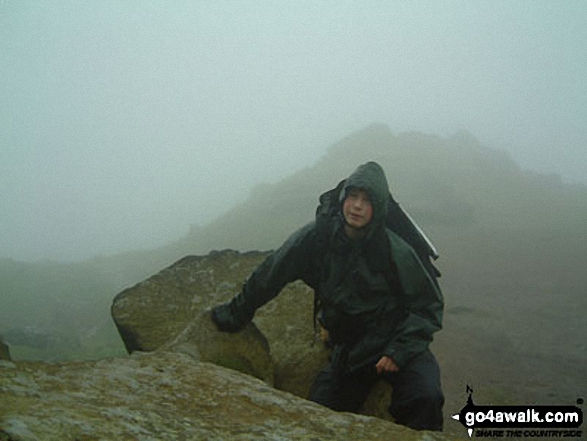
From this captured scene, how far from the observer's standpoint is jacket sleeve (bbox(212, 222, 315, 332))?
613 cm

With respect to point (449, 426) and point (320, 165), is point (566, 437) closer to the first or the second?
point (449, 426)

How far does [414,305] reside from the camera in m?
5.76

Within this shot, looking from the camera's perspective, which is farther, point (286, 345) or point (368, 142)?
point (368, 142)

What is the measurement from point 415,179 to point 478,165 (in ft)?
52.5

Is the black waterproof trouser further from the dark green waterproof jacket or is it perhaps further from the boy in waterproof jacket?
the dark green waterproof jacket

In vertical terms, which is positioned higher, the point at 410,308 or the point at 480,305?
the point at 480,305

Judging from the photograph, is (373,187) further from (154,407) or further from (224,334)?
(154,407)

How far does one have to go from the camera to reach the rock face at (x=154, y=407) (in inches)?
102

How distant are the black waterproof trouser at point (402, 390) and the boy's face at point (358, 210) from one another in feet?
5.73

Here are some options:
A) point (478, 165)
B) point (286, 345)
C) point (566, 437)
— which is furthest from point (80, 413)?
point (478, 165)

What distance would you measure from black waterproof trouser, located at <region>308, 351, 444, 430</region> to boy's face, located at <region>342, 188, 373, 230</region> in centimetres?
175

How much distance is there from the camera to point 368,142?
3366 inches

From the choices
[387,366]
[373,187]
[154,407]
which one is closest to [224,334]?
[387,366]

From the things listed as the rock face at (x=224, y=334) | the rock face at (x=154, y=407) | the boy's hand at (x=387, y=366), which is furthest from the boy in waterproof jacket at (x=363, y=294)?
the rock face at (x=154, y=407)
